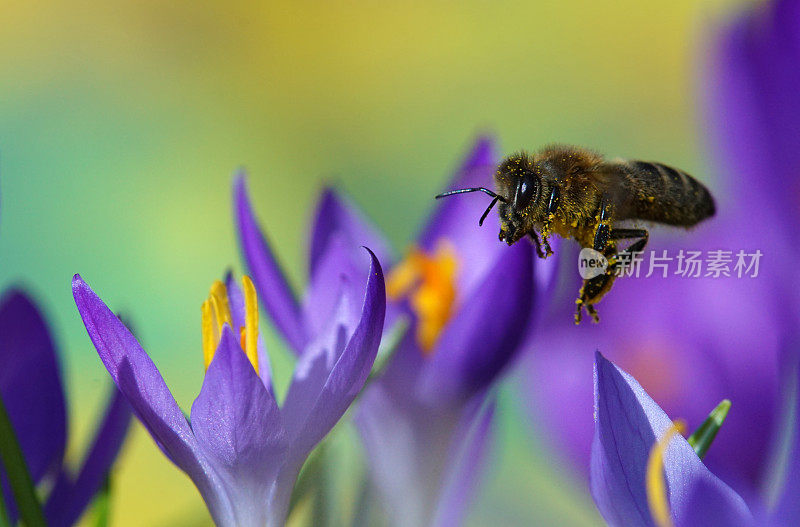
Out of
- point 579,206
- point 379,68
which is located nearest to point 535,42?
point 379,68

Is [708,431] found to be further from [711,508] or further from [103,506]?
[103,506]

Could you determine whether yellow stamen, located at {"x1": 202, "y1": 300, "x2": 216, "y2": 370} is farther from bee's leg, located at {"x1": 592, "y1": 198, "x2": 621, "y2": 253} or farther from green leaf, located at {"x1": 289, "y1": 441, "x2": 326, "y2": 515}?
bee's leg, located at {"x1": 592, "y1": 198, "x2": 621, "y2": 253}

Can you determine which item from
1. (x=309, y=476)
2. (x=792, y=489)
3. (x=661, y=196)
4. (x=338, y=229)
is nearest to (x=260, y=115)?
(x=338, y=229)

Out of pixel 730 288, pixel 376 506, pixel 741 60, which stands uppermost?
pixel 741 60

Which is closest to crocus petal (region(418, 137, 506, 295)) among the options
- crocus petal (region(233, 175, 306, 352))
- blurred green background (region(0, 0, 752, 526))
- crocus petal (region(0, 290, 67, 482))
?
crocus petal (region(233, 175, 306, 352))

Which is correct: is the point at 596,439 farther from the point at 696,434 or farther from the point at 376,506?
the point at 376,506

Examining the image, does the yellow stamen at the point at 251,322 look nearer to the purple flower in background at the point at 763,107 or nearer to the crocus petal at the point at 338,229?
the crocus petal at the point at 338,229
